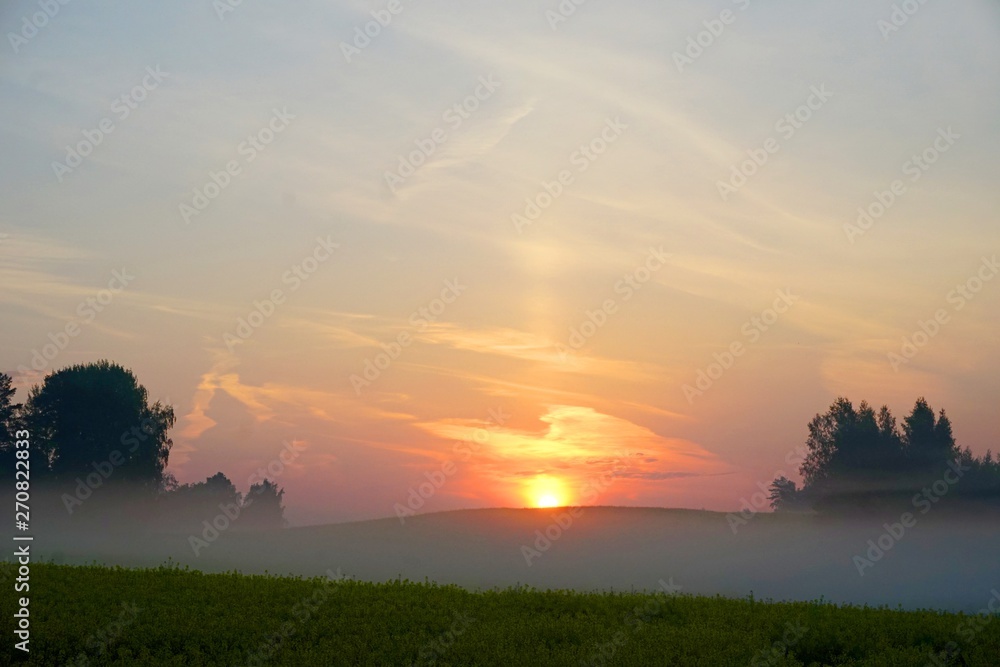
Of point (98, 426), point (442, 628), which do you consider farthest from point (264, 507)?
point (442, 628)

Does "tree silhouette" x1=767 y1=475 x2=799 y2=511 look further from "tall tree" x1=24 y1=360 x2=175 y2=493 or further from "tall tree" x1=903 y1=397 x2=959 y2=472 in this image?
"tall tree" x1=24 y1=360 x2=175 y2=493

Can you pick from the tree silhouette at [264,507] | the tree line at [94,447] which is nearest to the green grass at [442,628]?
the tree line at [94,447]

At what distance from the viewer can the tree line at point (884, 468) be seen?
78.0 metres

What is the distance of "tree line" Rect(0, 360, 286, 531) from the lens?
74812 millimetres

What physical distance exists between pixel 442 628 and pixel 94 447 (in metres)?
65.0

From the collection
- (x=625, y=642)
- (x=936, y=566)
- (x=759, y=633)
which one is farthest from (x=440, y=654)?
(x=936, y=566)

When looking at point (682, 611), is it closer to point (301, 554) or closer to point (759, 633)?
point (759, 633)

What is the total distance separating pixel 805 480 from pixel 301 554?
53261mm

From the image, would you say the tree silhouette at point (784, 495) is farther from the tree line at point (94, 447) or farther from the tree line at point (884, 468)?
the tree line at point (94, 447)

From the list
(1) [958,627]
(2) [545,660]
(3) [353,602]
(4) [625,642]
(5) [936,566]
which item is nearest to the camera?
(2) [545,660]

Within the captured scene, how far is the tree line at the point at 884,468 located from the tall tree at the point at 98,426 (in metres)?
64.8

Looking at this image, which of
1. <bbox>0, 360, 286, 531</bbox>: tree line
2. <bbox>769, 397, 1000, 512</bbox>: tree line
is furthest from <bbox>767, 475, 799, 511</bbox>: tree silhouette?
<bbox>0, 360, 286, 531</bbox>: tree line

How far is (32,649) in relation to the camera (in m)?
20.4

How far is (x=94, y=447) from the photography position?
76625 millimetres
